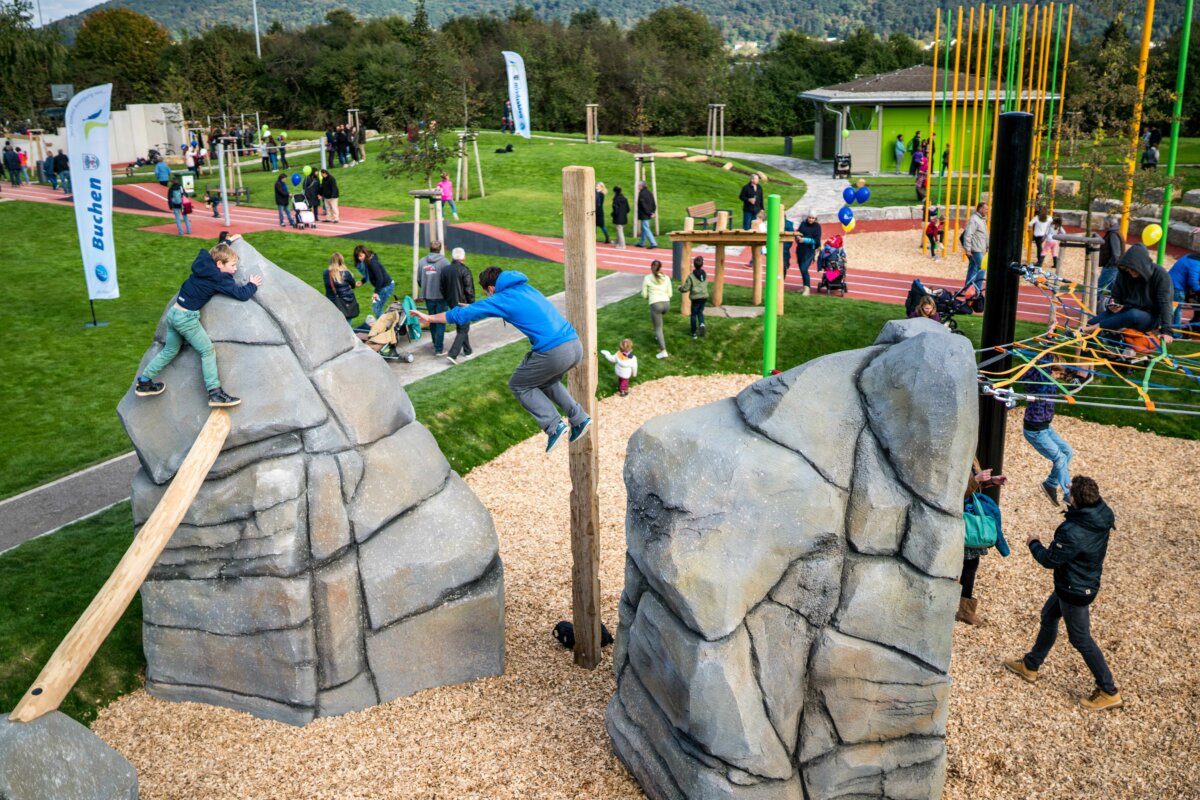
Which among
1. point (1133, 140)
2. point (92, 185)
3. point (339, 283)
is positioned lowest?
point (339, 283)

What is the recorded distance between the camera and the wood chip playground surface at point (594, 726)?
8.65m

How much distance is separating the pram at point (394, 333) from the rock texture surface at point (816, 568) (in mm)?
7709

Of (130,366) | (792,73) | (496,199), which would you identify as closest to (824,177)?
(496,199)

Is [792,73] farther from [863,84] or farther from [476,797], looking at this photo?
[476,797]

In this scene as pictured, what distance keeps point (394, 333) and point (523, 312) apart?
847 centimetres

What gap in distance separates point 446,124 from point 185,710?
25752mm

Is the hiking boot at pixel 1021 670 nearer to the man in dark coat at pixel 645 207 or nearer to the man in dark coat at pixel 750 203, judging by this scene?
the man in dark coat at pixel 645 207

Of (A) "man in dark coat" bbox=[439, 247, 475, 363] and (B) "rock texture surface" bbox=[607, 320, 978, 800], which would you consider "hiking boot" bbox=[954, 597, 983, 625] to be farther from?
(A) "man in dark coat" bbox=[439, 247, 475, 363]

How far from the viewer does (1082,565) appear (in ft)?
29.9

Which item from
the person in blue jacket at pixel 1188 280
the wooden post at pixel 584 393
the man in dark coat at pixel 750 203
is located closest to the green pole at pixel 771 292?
the wooden post at pixel 584 393

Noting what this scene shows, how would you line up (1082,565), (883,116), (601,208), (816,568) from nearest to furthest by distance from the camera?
(816,568) < (1082,565) < (601,208) < (883,116)

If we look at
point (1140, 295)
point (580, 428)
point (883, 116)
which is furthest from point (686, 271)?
point (883, 116)

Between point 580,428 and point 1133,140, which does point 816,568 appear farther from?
point 1133,140

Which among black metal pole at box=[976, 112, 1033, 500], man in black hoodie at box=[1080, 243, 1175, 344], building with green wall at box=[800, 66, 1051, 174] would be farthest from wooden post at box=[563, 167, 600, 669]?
building with green wall at box=[800, 66, 1051, 174]
